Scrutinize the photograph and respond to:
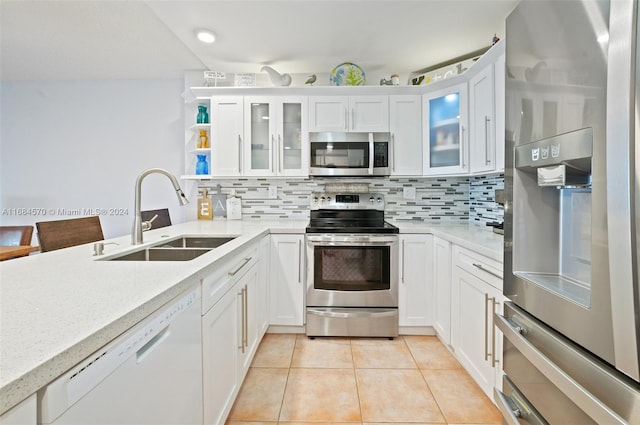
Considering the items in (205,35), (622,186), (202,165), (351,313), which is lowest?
(351,313)

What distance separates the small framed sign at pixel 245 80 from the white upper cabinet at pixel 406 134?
4.19ft

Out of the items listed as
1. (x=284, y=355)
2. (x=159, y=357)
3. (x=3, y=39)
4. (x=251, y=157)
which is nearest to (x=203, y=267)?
(x=159, y=357)

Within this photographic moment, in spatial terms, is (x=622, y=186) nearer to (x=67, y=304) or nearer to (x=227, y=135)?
(x=67, y=304)

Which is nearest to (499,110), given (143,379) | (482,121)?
(482,121)

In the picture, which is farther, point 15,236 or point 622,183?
point 15,236


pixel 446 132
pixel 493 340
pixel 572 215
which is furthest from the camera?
pixel 446 132

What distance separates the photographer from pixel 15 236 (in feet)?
9.47

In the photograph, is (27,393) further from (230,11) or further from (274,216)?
(274,216)

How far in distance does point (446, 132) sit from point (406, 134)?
335 mm

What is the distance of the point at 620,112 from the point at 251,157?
8.19 ft

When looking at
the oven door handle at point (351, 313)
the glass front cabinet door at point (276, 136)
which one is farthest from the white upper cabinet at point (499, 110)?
the glass front cabinet door at point (276, 136)

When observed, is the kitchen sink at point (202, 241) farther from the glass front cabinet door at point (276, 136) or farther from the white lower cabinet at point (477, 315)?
the white lower cabinet at point (477, 315)

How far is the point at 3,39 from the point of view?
248 cm

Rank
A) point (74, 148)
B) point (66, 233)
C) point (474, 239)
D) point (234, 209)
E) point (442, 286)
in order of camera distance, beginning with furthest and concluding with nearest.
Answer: point (74, 148) → point (234, 209) → point (442, 286) → point (474, 239) → point (66, 233)
